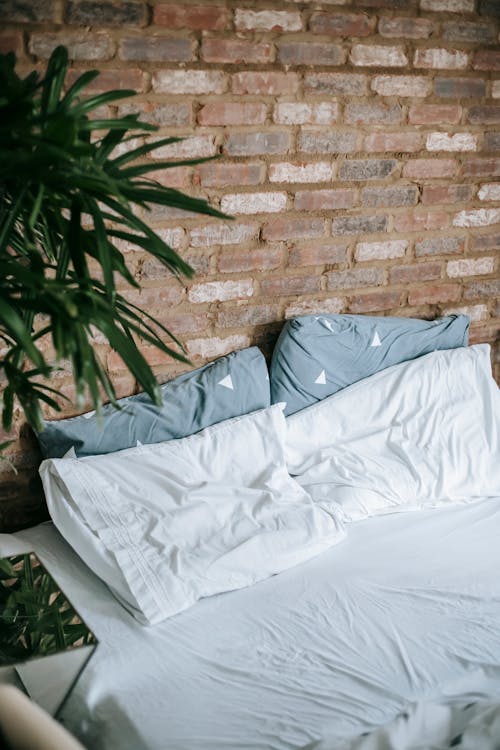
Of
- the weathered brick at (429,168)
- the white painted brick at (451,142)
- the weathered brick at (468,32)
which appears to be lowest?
the weathered brick at (429,168)

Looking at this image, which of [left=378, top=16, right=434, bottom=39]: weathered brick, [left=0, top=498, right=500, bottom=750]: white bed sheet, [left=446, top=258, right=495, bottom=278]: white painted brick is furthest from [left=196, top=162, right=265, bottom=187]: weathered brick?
[left=0, top=498, right=500, bottom=750]: white bed sheet

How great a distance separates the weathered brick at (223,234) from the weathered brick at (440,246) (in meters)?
0.61

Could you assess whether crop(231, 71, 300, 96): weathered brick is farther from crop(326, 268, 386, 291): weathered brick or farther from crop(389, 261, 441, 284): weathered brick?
crop(389, 261, 441, 284): weathered brick

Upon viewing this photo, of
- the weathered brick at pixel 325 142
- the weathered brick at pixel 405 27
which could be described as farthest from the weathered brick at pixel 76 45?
the weathered brick at pixel 405 27

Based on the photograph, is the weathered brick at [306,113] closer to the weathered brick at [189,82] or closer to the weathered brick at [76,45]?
the weathered brick at [189,82]

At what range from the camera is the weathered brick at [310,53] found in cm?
219

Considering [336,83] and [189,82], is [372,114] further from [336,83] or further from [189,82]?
[189,82]

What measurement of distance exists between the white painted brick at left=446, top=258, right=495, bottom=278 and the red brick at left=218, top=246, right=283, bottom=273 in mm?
668

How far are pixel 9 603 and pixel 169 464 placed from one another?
0.60 metres

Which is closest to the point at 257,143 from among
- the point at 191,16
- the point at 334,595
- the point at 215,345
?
the point at 191,16

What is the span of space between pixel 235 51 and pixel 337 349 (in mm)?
874

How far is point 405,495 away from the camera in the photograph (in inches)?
87.1

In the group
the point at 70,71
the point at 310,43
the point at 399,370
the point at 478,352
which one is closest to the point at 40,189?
the point at 70,71

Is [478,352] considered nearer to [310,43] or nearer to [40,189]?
[310,43]
